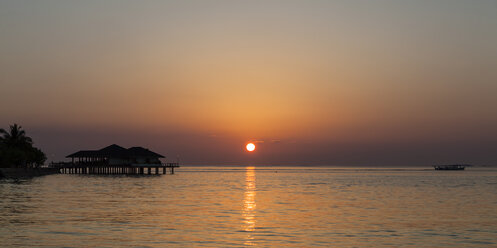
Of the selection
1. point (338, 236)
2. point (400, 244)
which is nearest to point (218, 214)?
point (338, 236)

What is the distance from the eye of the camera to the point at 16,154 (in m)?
112

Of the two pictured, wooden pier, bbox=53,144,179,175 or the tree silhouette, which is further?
wooden pier, bbox=53,144,179,175

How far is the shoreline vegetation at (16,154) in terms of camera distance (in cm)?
11050

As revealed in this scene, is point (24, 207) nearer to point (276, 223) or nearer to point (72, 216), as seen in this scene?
point (72, 216)

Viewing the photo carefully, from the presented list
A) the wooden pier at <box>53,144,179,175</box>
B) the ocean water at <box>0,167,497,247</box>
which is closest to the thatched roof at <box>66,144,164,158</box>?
the wooden pier at <box>53,144,179,175</box>

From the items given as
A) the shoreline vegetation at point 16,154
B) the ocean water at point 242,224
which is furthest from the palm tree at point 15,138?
the ocean water at point 242,224

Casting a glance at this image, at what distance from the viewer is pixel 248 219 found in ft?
126

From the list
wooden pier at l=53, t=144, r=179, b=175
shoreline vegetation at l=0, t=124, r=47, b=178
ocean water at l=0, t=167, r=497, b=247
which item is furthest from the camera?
wooden pier at l=53, t=144, r=179, b=175

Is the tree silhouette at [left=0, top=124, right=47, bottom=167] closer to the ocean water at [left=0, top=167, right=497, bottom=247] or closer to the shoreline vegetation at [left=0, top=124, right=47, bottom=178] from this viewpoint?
the shoreline vegetation at [left=0, top=124, right=47, bottom=178]

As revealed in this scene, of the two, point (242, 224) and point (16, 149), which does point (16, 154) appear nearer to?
point (16, 149)

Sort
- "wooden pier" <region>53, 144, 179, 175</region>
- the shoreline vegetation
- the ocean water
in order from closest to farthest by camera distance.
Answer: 1. the ocean water
2. the shoreline vegetation
3. "wooden pier" <region>53, 144, 179, 175</region>

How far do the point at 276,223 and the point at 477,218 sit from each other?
1480 cm

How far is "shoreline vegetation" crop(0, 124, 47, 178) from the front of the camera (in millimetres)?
110500

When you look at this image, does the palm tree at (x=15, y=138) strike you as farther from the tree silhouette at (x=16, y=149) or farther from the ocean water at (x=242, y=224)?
the ocean water at (x=242, y=224)
